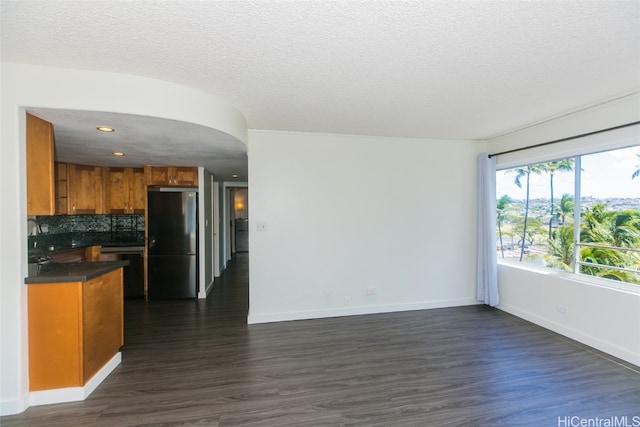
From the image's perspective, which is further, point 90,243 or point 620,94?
point 90,243

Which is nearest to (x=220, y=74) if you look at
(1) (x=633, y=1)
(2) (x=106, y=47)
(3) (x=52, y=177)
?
(2) (x=106, y=47)

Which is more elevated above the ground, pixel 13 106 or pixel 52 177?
pixel 13 106

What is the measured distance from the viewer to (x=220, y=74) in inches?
87.7

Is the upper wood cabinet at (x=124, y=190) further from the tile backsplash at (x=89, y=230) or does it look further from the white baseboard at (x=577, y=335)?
the white baseboard at (x=577, y=335)

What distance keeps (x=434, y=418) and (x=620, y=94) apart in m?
3.33

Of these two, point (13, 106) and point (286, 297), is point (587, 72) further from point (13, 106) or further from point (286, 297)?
point (13, 106)

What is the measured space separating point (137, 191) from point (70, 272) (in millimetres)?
2986

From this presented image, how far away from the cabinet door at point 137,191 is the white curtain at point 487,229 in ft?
18.1

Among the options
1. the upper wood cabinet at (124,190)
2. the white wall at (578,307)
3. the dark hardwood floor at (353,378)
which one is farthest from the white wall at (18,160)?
the white wall at (578,307)

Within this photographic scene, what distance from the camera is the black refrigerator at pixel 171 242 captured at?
187 inches

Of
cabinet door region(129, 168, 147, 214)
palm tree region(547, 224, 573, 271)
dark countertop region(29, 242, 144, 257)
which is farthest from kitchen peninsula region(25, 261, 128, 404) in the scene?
palm tree region(547, 224, 573, 271)

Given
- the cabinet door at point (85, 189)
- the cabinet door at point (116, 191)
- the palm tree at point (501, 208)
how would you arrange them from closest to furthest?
the palm tree at point (501, 208) → the cabinet door at point (85, 189) → the cabinet door at point (116, 191)

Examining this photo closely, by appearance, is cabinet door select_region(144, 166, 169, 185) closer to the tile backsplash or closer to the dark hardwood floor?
the tile backsplash

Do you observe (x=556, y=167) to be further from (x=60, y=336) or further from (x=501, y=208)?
(x=60, y=336)
